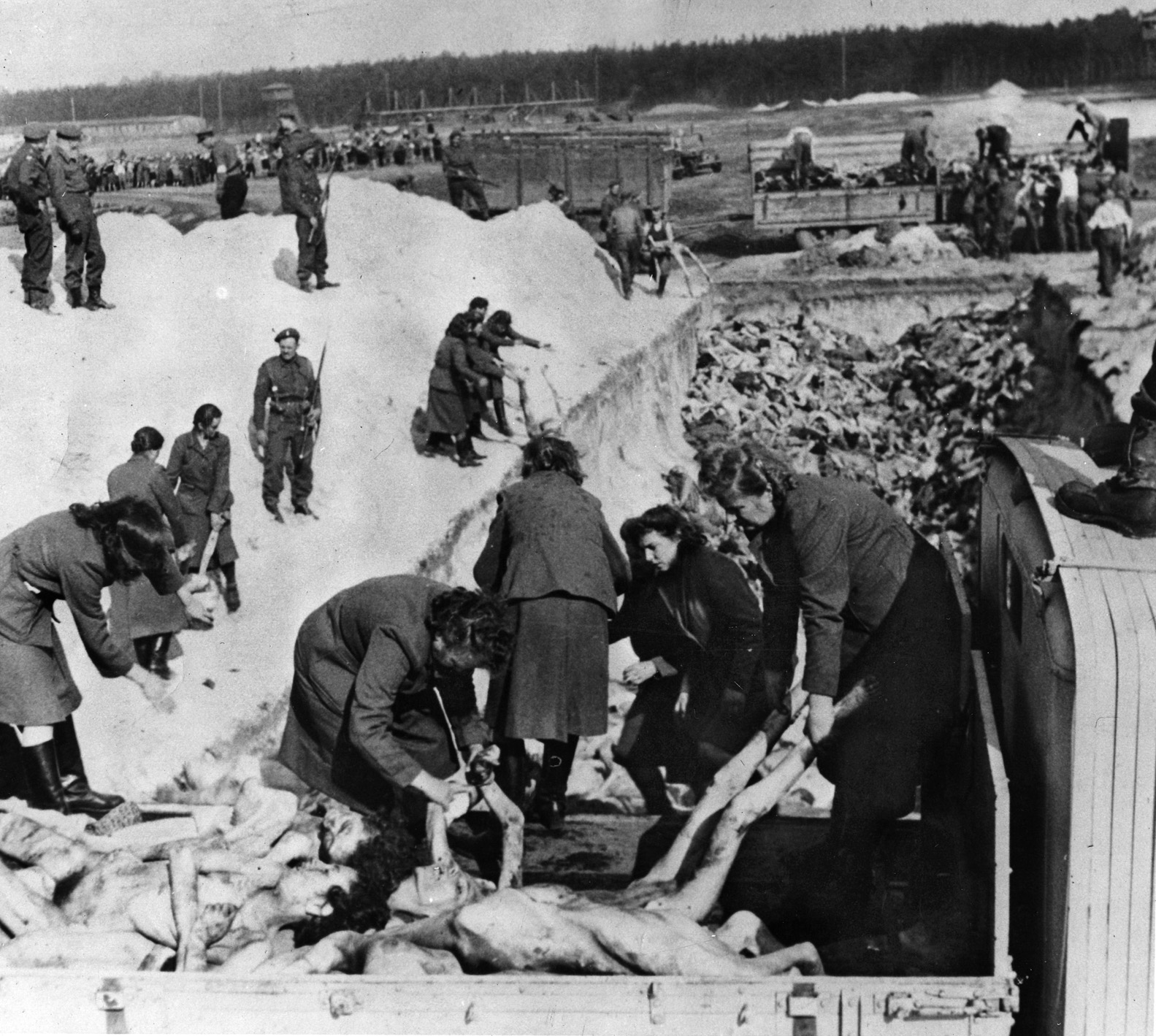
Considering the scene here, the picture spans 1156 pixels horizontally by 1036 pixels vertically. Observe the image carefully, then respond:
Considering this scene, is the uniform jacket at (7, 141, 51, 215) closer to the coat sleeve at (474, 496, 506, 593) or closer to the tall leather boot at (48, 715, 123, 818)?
the tall leather boot at (48, 715, 123, 818)

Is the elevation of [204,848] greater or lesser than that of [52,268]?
lesser

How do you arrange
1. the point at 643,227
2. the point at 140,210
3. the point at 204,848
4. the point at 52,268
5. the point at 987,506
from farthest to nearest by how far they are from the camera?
1. the point at 643,227
2. the point at 140,210
3. the point at 52,268
4. the point at 987,506
5. the point at 204,848

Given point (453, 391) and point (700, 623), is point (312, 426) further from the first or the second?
point (700, 623)

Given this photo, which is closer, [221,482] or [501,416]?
[221,482]

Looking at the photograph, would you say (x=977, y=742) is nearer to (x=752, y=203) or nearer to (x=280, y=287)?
(x=280, y=287)

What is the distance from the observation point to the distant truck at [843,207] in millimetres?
13938

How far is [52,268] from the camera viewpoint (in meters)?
11.3

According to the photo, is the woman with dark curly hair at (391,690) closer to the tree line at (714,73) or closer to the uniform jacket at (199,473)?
the uniform jacket at (199,473)

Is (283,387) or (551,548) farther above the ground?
(283,387)

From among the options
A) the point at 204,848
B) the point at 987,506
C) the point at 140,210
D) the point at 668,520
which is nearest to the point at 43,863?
the point at 204,848

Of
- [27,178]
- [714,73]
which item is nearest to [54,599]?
[27,178]

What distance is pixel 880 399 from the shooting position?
547 inches

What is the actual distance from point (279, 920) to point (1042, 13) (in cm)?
1035

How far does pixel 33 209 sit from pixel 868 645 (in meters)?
7.32
